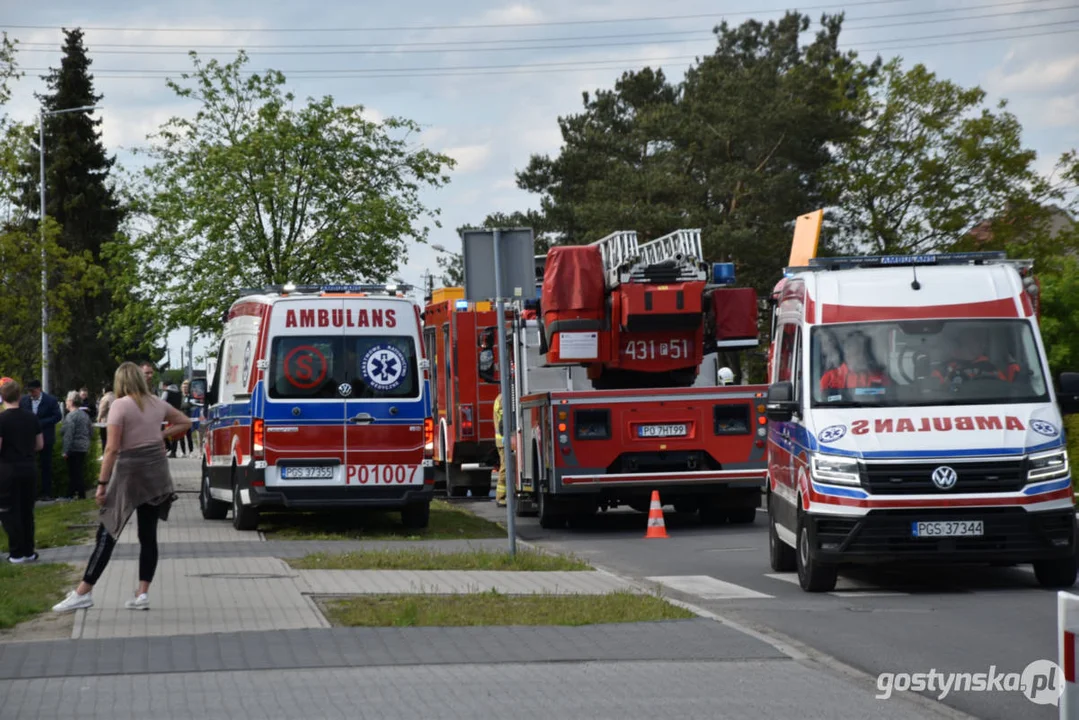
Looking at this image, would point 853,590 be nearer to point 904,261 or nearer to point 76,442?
point 904,261

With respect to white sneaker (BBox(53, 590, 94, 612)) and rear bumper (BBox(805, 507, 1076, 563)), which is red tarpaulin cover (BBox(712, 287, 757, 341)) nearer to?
rear bumper (BBox(805, 507, 1076, 563))

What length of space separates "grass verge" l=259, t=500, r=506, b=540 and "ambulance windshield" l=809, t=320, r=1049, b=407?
22.1 ft

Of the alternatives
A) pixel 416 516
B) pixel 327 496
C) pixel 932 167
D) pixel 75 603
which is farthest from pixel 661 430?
pixel 932 167

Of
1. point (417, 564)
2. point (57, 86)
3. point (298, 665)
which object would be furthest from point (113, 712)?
point (57, 86)

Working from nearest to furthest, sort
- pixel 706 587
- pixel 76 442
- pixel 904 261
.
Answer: pixel 706 587 → pixel 904 261 → pixel 76 442

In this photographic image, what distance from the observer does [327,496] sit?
61.7ft

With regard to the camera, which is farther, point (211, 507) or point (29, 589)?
point (211, 507)

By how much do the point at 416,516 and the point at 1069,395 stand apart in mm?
8950

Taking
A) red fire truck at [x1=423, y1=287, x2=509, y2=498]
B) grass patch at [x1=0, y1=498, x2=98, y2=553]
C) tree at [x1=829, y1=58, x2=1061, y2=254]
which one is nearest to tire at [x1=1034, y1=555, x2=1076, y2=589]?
grass patch at [x1=0, y1=498, x2=98, y2=553]

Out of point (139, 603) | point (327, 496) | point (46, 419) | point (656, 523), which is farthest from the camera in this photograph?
point (46, 419)

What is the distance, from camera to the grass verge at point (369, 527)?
19.0m

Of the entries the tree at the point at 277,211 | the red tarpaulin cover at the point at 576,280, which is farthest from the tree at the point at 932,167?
the red tarpaulin cover at the point at 576,280

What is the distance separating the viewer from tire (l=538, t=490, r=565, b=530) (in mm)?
20203

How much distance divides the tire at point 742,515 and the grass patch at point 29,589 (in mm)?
8992
